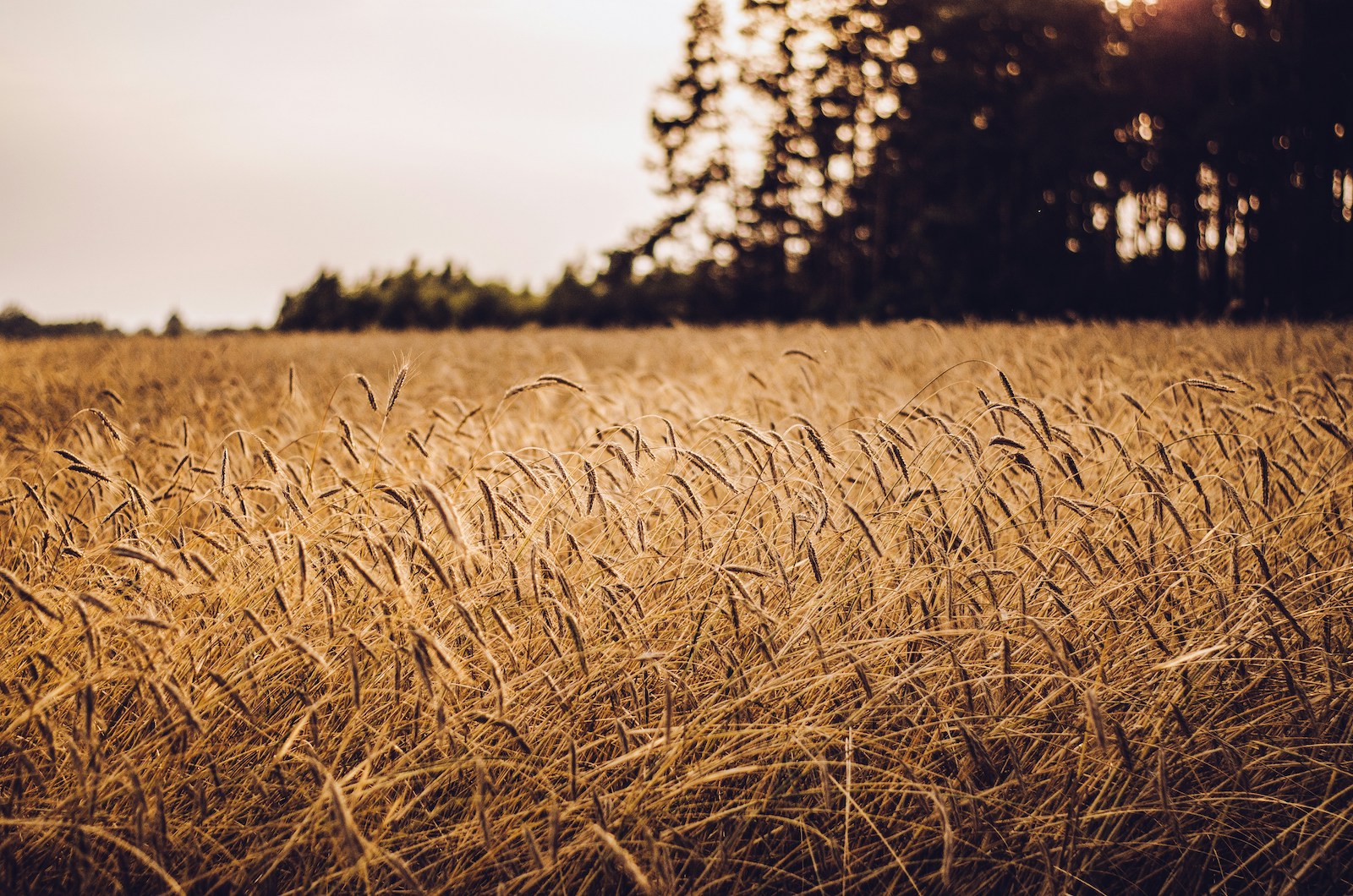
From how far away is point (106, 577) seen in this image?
63.6 inches

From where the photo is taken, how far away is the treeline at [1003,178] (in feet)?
53.1

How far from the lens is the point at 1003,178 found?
21.5m

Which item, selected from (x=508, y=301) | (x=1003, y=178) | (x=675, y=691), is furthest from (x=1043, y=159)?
(x=675, y=691)

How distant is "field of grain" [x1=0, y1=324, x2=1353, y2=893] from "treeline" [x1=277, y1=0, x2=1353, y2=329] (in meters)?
13.6

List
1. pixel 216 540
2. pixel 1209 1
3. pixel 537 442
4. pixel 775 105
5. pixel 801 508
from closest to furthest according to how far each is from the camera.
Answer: pixel 216 540 < pixel 801 508 < pixel 537 442 < pixel 1209 1 < pixel 775 105

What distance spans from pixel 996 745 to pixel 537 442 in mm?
1947

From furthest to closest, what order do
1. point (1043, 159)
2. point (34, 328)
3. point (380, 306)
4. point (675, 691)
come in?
point (380, 306) < point (1043, 159) < point (34, 328) < point (675, 691)

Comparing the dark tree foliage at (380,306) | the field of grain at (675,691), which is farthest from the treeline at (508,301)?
the field of grain at (675,691)

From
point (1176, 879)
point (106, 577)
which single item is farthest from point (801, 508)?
point (106, 577)

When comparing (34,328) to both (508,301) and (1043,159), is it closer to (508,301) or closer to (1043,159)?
(508,301)

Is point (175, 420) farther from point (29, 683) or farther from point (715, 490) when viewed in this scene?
point (715, 490)

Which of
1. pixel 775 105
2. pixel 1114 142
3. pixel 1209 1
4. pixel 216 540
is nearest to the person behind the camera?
pixel 216 540

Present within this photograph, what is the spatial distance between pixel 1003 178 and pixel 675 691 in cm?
2357

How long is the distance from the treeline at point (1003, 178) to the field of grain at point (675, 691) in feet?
44.8
